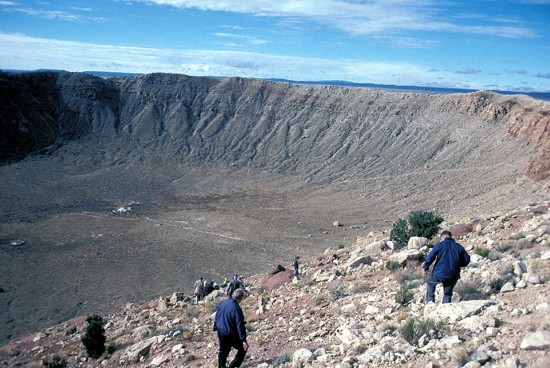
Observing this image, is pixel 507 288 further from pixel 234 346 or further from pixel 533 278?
pixel 234 346

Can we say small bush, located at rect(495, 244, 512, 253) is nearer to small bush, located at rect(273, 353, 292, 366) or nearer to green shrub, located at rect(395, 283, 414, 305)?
green shrub, located at rect(395, 283, 414, 305)

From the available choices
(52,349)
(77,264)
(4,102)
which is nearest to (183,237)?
(77,264)

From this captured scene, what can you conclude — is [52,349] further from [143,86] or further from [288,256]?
[143,86]

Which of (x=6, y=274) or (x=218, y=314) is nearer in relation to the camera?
(x=218, y=314)

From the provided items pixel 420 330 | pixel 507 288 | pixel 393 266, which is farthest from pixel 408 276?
pixel 420 330

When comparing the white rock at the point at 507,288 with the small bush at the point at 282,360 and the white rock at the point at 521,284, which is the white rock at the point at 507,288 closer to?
the white rock at the point at 521,284
